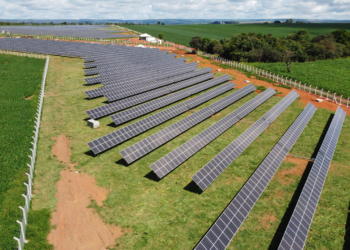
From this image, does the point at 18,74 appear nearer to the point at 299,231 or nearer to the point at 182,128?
the point at 182,128

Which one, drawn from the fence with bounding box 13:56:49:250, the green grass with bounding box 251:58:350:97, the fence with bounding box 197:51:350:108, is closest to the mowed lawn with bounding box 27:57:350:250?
the fence with bounding box 13:56:49:250

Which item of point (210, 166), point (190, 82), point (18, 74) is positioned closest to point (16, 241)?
point (210, 166)

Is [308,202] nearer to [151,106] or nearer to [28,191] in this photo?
[28,191]

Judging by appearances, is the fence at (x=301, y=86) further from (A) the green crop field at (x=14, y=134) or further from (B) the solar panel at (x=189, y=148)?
(A) the green crop field at (x=14, y=134)

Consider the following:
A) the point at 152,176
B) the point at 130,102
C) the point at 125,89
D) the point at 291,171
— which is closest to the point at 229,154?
the point at 291,171

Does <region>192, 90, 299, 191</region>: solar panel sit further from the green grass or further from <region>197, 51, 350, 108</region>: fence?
the green grass

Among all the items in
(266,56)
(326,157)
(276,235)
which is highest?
(266,56)

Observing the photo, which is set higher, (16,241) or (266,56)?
(266,56)

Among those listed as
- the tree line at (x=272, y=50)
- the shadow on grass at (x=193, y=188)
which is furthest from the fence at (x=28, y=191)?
the tree line at (x=272, y=50)
